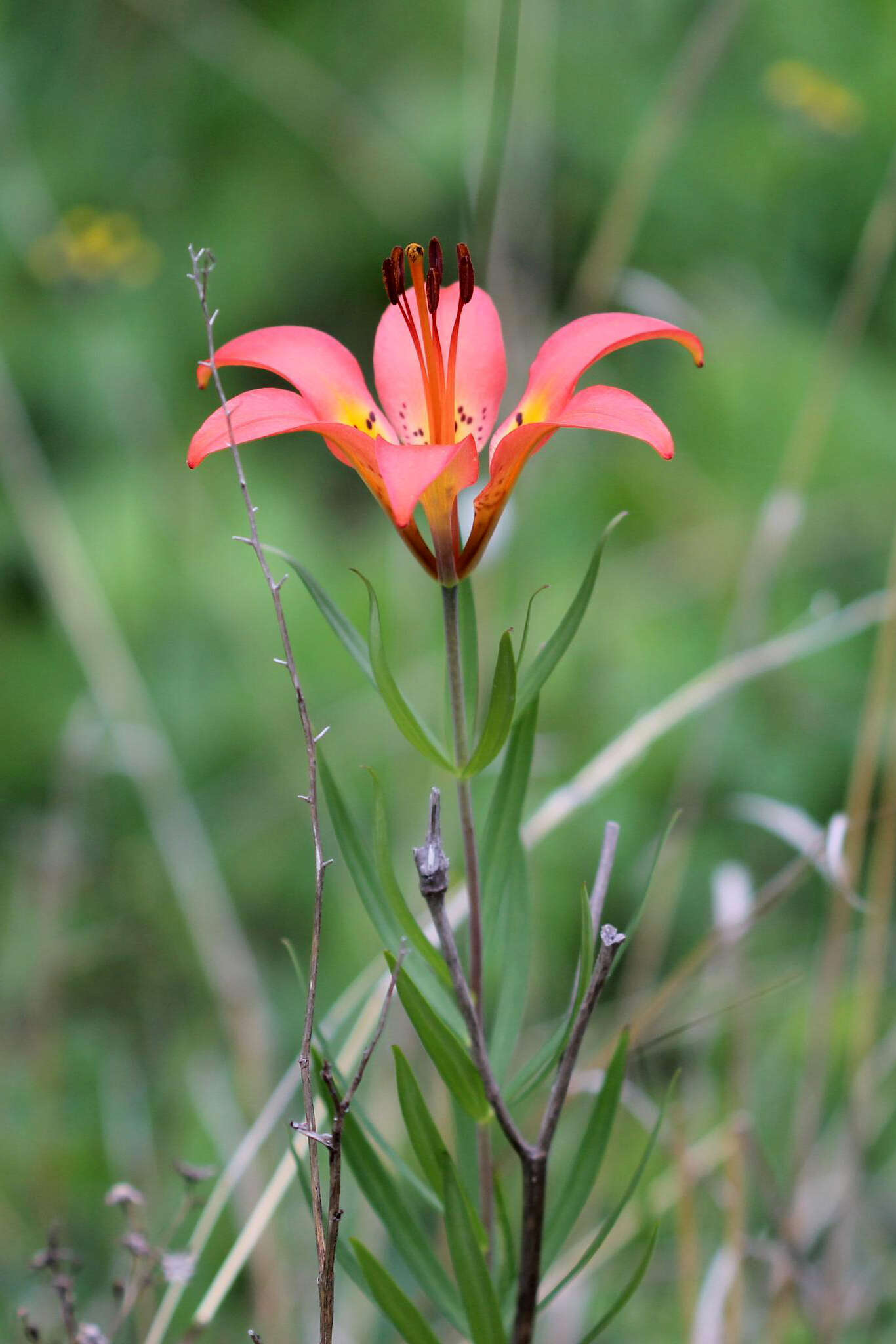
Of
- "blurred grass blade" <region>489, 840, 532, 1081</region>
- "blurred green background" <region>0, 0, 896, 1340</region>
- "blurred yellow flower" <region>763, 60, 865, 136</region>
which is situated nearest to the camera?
"blurred grass blade" <region>489, 840, 532, 1081</region>

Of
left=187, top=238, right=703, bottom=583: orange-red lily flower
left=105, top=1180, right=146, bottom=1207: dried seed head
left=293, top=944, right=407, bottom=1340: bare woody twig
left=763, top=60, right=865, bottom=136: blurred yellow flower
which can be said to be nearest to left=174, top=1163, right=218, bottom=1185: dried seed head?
left=105, top=1180, right=146, bottom=1207: dried seed head

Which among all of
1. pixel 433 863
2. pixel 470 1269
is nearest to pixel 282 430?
pixel 433 863

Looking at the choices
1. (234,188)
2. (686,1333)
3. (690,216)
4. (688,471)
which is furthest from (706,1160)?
(234,188)

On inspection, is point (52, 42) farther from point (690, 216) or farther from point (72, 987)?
point (72, 987)

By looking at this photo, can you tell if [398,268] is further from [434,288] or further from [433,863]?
[433,863]

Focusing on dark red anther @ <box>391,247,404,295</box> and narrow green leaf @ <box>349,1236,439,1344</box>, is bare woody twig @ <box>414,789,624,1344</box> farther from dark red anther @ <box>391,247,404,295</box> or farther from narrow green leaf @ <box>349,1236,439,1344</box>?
dark red anther @ <box>391,247,404,295</box>
